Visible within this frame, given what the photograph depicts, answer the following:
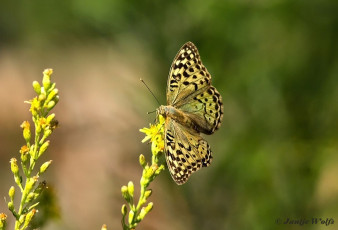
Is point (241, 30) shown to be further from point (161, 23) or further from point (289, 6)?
point (161, 23)

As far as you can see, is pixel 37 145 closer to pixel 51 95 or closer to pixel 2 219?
pixel 51 95

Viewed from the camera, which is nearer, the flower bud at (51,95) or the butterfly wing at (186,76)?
the flower bud at (51,95)

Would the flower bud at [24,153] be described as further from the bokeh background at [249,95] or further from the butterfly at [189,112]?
the bokeh background at [249,95]

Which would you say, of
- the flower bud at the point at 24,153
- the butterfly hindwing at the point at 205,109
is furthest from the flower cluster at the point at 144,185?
the flower bud at the point at 24,153

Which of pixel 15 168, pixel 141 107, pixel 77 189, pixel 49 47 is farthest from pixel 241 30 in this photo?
pixel 49 47

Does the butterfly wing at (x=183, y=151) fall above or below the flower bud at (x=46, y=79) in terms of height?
below

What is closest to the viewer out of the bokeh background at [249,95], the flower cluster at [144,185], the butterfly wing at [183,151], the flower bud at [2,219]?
the flower bud at [2,219]

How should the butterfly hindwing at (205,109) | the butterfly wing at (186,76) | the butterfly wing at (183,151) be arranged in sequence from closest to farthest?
the butterfly wing at (183,151) < the butterfly wing at (186,76) < the butterfly hindwing at (205,109)
